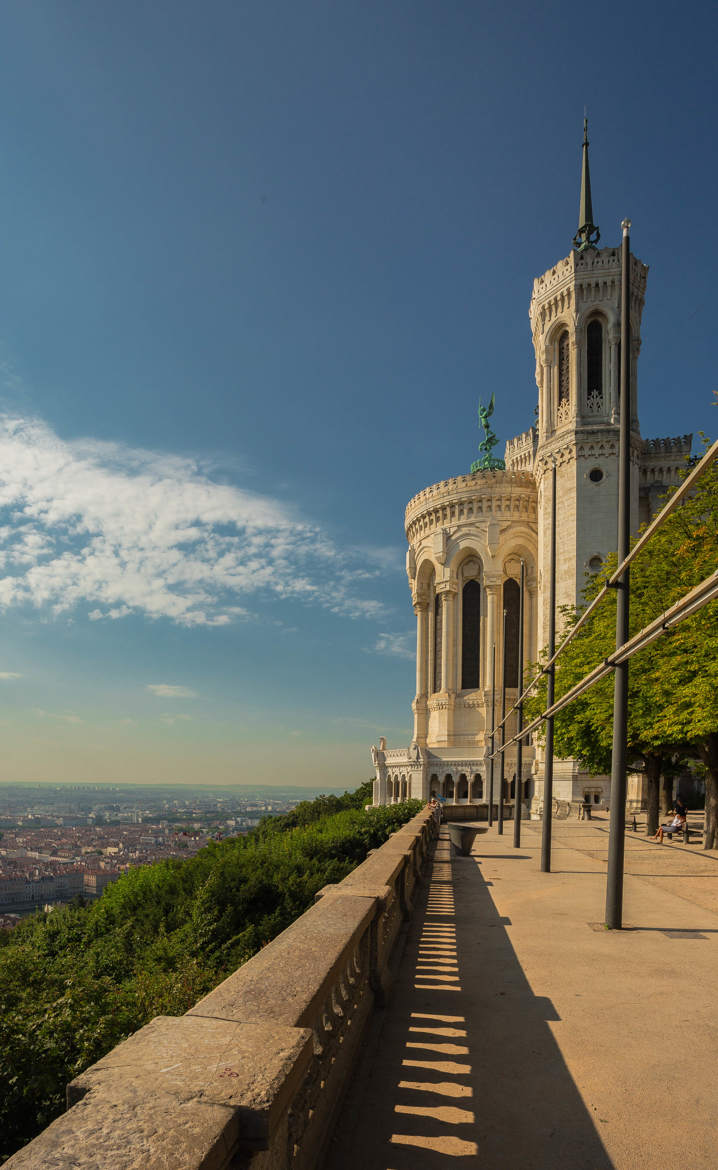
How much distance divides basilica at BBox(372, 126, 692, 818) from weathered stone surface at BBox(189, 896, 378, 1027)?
39.2 m

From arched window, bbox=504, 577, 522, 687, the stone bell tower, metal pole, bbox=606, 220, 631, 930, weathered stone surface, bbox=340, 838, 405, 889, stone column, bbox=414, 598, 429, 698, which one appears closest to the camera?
weathered stone surface, bbox=340, 838, 405, 889

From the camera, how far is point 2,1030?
5.90 meters

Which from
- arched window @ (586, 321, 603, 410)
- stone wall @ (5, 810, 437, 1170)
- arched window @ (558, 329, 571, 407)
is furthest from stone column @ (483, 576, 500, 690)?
stone wall @ (5, 810, 437, 1170)

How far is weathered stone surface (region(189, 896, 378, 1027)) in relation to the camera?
11.3ft

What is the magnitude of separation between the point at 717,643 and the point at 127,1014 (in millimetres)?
14303

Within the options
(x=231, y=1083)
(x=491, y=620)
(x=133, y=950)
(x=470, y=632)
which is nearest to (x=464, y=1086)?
(x=231, y=1083)

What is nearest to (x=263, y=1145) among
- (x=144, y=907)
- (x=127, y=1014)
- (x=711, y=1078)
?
(x=711, y=1078)

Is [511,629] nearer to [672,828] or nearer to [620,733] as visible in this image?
[672,828]

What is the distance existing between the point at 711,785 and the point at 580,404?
3994 cm

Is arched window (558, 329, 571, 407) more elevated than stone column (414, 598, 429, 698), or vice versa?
arched window (558, 329, 571, 407)

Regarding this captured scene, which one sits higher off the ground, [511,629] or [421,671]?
[511,629]

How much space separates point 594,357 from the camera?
57.5 m

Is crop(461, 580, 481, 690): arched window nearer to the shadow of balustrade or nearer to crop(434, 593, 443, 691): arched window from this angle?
crop(434, 593, 443, 691): arched window

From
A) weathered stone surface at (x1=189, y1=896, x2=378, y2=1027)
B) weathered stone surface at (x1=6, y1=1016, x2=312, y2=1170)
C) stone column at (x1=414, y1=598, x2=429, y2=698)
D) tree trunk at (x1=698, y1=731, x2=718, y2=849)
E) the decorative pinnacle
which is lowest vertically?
tree trunk at (x1=698, y1=731, x2=718, y2=849)
